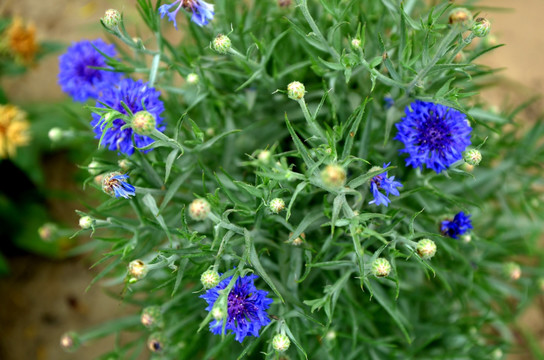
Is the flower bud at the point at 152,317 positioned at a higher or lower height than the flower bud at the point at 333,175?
lower

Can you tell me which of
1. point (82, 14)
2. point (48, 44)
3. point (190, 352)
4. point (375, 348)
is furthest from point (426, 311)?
point (82, 14)

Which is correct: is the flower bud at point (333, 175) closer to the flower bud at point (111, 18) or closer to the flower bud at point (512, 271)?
the flower bud at point (111, 18)

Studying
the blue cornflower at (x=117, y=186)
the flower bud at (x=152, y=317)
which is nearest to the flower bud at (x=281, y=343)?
the flower bud at (x=152, y=317)

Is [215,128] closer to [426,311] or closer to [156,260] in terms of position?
[156,260]

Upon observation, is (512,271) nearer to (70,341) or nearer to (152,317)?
(152,317)

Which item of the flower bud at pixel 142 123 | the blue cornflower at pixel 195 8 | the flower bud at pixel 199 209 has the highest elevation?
the blue cornflower at pixel 195 8

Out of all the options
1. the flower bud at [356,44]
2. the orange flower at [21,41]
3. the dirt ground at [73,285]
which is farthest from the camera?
the dirt ground at [73,285]

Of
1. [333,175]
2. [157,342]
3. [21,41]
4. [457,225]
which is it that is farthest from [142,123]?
[21,41]
